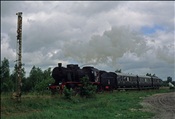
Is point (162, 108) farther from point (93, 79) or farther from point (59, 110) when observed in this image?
point (93, 79)

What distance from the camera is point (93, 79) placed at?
35.7 meters

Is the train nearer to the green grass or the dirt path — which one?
the green grass

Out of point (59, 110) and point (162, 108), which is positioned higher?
point (59, 110)

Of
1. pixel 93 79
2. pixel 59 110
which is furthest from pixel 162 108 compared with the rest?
pixel 93 79

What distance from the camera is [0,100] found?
19484 mm

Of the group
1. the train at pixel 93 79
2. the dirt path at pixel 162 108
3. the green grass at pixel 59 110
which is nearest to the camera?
the green grass at pixel 59 110

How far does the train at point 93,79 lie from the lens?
30250mm

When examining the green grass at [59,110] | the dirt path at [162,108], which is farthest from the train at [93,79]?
the dirt path at [162,108]

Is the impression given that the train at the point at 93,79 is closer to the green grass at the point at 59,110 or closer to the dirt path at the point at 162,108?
the green grass at the point at 59,110

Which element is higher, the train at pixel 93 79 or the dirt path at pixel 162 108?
the train at pixel 93 79

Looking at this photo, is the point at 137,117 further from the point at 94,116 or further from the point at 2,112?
the point at 2,112

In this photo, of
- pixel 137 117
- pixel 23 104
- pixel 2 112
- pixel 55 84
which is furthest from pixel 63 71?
pixel 137 117

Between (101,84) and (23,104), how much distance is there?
20031 mm

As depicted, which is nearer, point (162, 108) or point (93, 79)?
point (162, 108)
